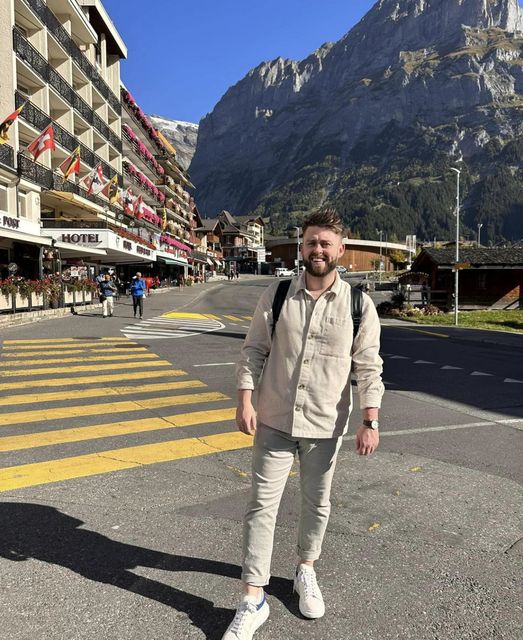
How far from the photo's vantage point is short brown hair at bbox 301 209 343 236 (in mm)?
2799

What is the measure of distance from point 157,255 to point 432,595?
52872 millimetres

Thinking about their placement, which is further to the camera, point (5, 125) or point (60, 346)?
point (5, 125)

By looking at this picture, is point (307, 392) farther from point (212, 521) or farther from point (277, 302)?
point (212, 521)

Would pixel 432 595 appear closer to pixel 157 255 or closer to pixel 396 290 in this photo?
pixel 396 290

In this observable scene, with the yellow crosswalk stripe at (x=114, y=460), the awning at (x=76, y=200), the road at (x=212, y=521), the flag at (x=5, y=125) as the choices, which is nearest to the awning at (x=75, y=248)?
the awning at (x=76, y=200)

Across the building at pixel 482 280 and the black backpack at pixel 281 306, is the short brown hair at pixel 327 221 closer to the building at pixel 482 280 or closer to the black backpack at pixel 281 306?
the black backpack at pixel 281 306

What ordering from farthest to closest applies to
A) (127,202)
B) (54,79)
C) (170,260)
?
(170,260)
(127,202)
(54,79)

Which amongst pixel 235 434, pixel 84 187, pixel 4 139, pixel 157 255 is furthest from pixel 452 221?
pixel 235 434

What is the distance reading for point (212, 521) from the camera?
382cm

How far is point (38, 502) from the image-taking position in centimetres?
411

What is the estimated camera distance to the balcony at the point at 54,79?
2623 cm

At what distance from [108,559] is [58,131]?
33749 millimetres

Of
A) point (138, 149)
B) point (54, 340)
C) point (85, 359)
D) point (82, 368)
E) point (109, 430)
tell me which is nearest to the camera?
point (109, 430)

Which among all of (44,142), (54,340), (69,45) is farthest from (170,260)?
(54,340)
